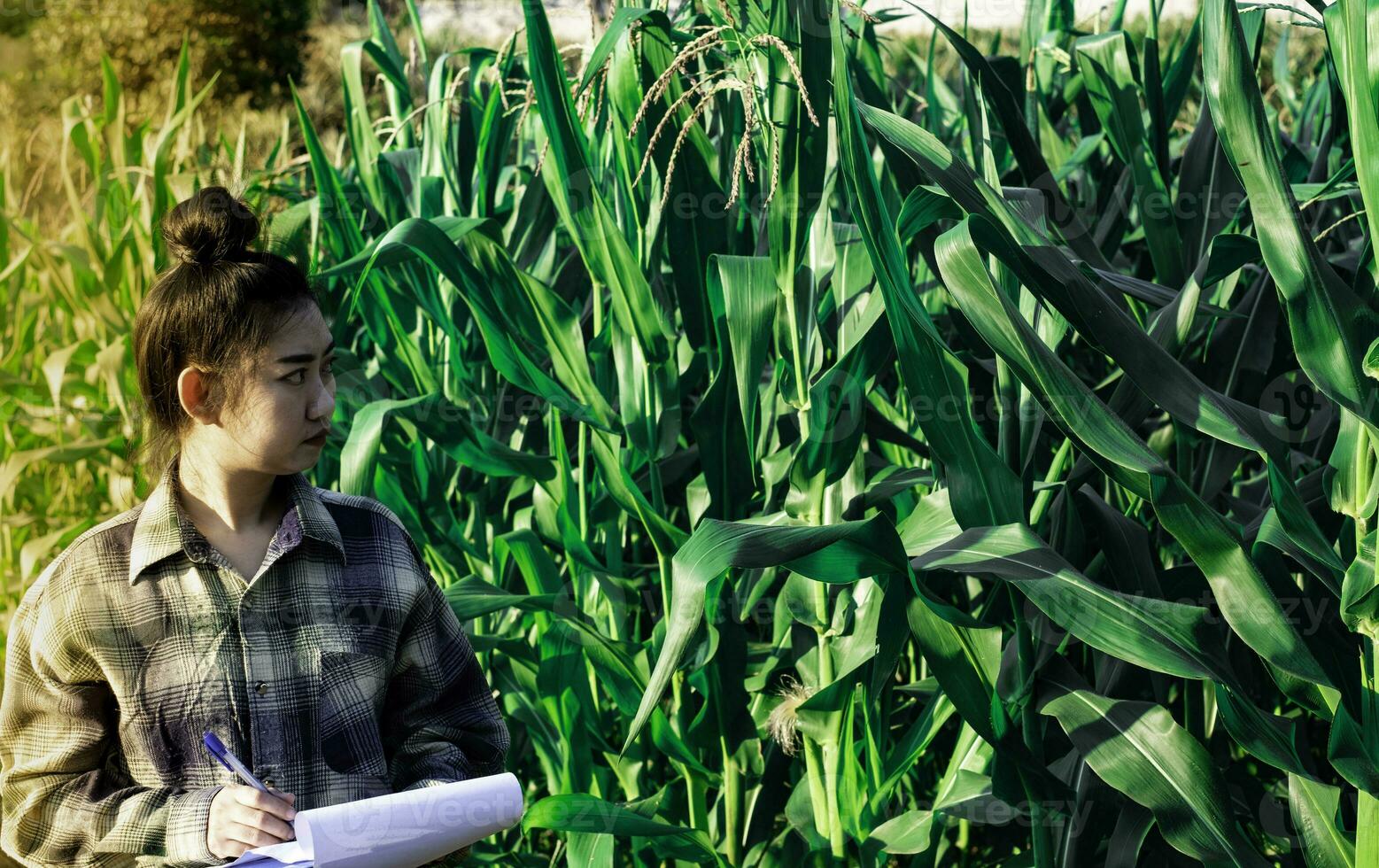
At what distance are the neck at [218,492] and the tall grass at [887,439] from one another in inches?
16.6

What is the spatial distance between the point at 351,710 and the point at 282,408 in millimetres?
294

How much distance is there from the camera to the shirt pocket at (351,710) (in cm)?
115

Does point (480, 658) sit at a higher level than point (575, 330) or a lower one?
lower

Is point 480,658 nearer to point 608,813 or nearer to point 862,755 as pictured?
point 608,813

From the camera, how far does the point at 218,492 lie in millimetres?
1173

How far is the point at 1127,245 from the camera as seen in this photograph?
7.36 ft

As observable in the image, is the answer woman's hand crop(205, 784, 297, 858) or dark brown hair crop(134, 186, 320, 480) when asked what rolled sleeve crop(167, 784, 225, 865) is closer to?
woman's hand crop(205, 784, 297, 858)

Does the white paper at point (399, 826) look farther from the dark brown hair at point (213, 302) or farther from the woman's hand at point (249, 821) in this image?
the dark brown hair at point (213, 302)

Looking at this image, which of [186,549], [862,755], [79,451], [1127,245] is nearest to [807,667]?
[862,755]

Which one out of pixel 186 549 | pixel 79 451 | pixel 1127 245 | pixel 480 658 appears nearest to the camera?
pixel 186 549

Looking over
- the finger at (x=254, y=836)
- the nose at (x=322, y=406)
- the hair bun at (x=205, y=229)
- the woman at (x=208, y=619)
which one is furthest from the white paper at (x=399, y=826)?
the hair bun at (x=205, y=229)

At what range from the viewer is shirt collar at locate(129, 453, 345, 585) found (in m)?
1.11

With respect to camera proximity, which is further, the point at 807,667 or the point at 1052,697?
the point at 807,667

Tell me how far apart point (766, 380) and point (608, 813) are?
0.70 meters
